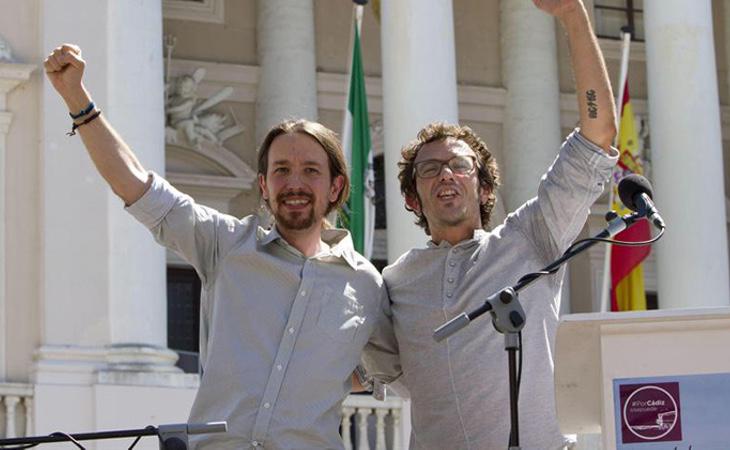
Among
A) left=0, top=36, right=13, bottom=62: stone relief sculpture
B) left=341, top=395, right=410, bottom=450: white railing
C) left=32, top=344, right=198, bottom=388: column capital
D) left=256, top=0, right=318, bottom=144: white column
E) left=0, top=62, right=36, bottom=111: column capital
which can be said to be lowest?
left=341, top=395, right=410, bottom=450: white railing

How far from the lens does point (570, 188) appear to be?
5.86 m

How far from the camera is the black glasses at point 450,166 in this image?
595cm

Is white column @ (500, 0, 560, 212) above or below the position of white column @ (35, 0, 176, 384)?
above

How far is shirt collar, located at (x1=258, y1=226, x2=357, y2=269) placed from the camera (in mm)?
5734

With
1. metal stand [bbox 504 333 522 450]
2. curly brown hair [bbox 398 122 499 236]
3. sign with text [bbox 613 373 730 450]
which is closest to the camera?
metal stand [bbox 504 333 522 450]

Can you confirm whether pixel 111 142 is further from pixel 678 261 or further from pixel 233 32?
pixel 233 32

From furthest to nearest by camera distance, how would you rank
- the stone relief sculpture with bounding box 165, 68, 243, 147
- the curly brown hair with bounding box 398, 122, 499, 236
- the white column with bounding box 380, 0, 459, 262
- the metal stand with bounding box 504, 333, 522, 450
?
the stone relief sculpture with bounding box 165, 68, 243, 147 → the white column with bounding box 380, 0, 459, 262 → the curly brown hair with bounding box 398, 122, 499, 236 → the metal stand with bounding box 504, 333, 522, 450

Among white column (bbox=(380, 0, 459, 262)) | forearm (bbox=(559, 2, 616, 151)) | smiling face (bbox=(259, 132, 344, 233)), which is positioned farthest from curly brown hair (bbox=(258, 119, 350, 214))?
white column (bbox=(380, 0, 459, 262))

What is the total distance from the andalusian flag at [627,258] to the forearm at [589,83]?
476 inches

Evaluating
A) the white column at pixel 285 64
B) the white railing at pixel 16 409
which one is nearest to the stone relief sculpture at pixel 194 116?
the white column at pixel 285 64

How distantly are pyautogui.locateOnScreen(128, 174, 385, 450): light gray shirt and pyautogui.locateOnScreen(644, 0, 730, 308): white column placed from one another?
1199cm

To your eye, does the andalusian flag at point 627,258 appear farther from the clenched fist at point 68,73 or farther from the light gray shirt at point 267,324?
the clenched fist at point 68,73

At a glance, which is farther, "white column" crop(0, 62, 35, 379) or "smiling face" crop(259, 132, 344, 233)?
"white column" crop(0, 62, 35, 379)

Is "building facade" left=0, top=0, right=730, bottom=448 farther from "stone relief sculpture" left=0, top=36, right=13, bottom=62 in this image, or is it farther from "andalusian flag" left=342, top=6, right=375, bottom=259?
"andalusian flag" left=342, top=6, right=375, bottom=259
